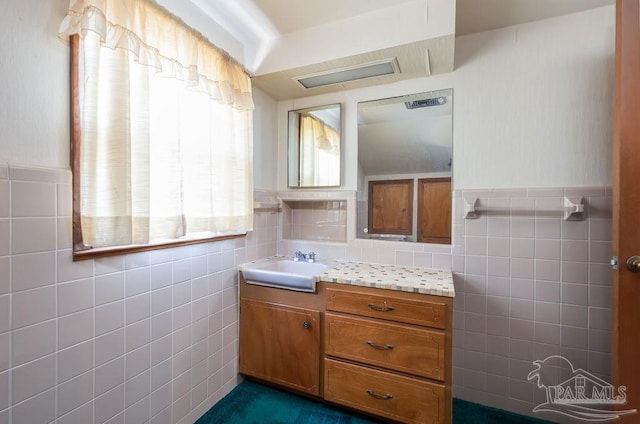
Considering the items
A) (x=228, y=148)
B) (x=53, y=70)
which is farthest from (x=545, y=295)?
(x=53, y=70)

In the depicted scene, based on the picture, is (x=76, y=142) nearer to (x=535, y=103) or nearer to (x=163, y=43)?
(x=163, y=43)

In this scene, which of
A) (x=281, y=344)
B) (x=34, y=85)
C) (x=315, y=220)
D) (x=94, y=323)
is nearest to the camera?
(x=34, y=85)

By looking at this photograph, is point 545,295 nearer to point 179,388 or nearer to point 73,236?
point 179,388

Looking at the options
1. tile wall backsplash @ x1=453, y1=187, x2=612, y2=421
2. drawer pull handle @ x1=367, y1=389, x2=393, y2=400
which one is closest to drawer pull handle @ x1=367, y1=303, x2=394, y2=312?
drawer pull handle @ x1=367, y1=389, x2=393, y2=400

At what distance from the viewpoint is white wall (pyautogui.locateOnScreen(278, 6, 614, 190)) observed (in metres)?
1.58

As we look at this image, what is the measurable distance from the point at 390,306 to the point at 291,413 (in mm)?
923

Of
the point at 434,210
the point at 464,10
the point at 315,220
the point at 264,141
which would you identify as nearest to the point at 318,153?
the point at 264,141

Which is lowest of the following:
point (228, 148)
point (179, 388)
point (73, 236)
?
point (179, 388)

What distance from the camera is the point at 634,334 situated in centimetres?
125

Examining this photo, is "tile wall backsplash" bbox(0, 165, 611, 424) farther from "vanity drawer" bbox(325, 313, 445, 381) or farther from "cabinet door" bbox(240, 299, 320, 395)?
"vanity drawer" bbox(325, 313, 445, 381)

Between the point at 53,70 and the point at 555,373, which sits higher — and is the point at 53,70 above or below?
above

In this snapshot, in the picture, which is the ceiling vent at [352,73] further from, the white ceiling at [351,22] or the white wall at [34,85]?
the white wall at [34,85]

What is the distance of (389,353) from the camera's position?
1.53 metres

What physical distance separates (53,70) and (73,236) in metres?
0.62
